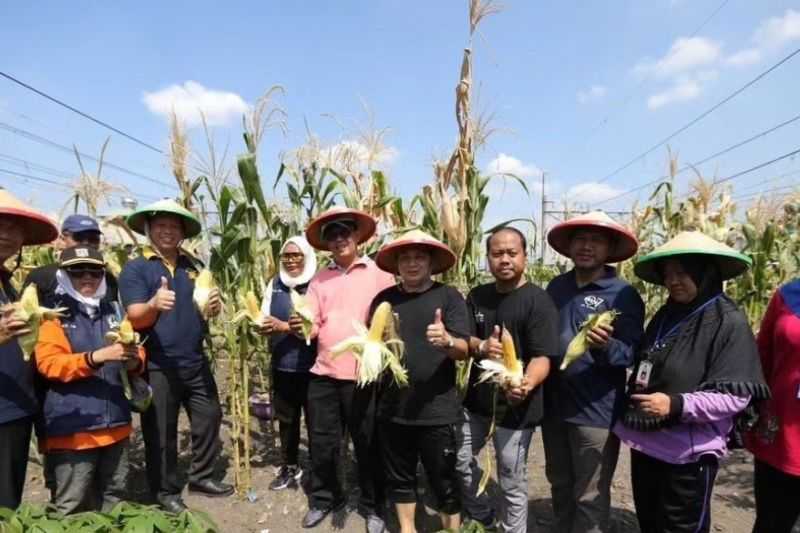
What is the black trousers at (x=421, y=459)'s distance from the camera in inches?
107

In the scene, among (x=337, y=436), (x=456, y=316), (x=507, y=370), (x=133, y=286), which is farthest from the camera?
(x=337, y=436)

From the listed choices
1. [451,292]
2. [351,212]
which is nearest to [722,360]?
[451,292]

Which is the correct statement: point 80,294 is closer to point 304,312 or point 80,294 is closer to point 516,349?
point 304,312

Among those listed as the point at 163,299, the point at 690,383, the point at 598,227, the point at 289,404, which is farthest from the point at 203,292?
the point at 690,383

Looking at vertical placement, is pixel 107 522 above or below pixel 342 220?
below

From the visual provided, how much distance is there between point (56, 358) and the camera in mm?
2410

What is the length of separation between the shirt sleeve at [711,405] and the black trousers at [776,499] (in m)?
0.49

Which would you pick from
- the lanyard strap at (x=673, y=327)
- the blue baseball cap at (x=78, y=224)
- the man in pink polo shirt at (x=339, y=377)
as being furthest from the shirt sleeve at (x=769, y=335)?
the blue baseball cap at (x=78, y=224)

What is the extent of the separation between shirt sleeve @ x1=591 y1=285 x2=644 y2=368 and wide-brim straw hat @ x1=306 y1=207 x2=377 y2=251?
5.56ft

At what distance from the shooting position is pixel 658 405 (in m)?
2.01

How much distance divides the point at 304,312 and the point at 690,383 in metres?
2.13

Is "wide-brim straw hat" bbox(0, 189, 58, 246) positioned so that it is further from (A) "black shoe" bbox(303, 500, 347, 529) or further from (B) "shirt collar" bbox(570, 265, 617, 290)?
(B) "shirt collar" bbox(570, 265, 617, 290)

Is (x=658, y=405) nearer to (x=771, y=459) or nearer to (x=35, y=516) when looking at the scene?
(x=771, y=459)

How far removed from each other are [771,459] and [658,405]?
65cm
